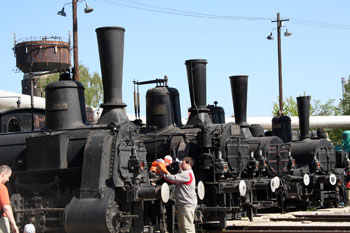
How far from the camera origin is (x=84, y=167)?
10.0 meters

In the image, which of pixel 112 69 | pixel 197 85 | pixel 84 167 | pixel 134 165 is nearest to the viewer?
pixel 84 167

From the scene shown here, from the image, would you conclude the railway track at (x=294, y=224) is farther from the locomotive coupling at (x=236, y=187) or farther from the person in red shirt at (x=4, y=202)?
the person in red shirt at (x=4, y=202)

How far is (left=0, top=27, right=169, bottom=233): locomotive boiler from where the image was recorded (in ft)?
32.0

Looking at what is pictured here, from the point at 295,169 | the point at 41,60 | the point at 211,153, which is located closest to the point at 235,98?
the point at 295,169

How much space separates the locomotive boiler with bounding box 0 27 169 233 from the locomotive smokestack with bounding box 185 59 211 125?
3.74 metres

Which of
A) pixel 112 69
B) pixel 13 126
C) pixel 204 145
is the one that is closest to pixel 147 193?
pixel 112 69

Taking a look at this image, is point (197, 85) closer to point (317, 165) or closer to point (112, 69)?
point (112, 69)

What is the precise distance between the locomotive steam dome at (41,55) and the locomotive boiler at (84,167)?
26790 mm

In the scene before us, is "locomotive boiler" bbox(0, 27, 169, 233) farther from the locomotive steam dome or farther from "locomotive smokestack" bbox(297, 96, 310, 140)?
the locomotive steam dome

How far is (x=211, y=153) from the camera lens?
530 inches

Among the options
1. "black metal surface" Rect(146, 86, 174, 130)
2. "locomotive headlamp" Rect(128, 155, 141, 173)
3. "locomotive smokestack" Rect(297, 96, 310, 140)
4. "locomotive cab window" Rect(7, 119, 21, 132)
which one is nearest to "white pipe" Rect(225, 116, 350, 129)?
"locomotive smokestack" Rect(297, 96, 310, 140)

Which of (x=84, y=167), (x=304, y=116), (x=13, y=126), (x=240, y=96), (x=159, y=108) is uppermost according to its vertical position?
(x=240, y=96)

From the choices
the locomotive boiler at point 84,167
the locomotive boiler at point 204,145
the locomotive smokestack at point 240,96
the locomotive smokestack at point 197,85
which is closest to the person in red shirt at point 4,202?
the locomotive boiler at point 84,167

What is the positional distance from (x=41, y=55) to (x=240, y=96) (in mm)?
23218
